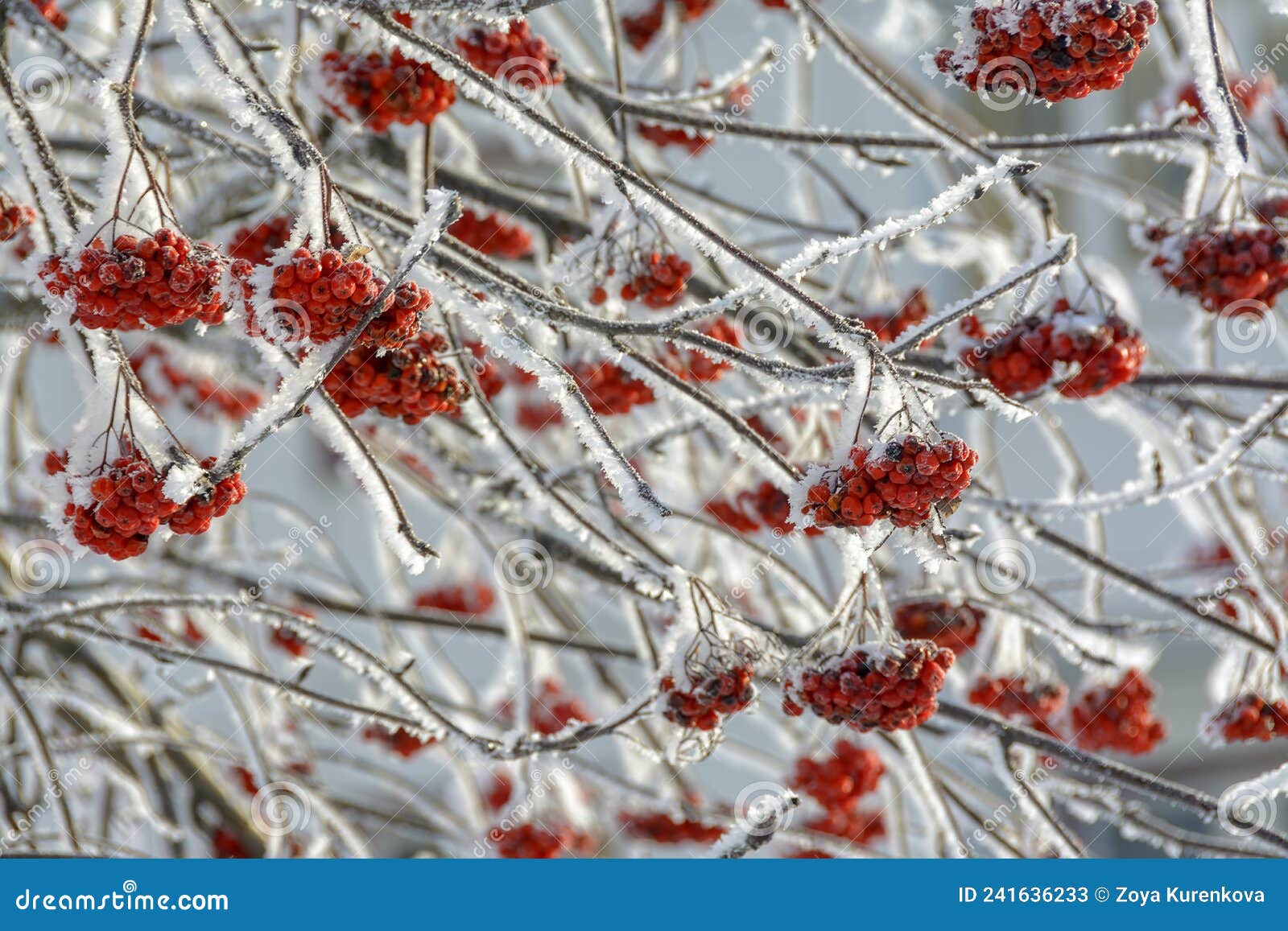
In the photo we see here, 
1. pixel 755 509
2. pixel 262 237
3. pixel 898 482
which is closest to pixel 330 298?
pixel 898 482

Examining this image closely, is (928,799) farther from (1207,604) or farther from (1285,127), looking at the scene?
(1285,127)

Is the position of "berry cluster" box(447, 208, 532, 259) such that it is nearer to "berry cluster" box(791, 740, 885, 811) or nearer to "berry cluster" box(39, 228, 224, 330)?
"berry cluster" box(39, 228, 224, 330)

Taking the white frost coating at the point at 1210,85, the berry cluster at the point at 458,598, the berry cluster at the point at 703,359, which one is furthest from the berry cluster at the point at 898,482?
the berry cluster at the point at 458,598

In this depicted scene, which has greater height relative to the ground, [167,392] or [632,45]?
[632,45]

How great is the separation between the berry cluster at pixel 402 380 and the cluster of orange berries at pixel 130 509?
0.18 meters

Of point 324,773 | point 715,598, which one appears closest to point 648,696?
point 715,598

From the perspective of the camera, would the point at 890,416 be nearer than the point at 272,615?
Yes

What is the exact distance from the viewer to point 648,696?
131 cm

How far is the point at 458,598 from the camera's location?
3004 millimetres

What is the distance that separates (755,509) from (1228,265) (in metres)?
0.79

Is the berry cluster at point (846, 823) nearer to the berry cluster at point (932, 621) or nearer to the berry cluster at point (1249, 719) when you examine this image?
the berry cluster at point (932, 621)

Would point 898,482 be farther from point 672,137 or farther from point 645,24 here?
point 645,24

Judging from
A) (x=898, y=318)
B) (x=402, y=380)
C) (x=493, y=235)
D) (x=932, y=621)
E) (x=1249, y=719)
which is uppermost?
(x=493, y=235)

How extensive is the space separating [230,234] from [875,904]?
1354mm
